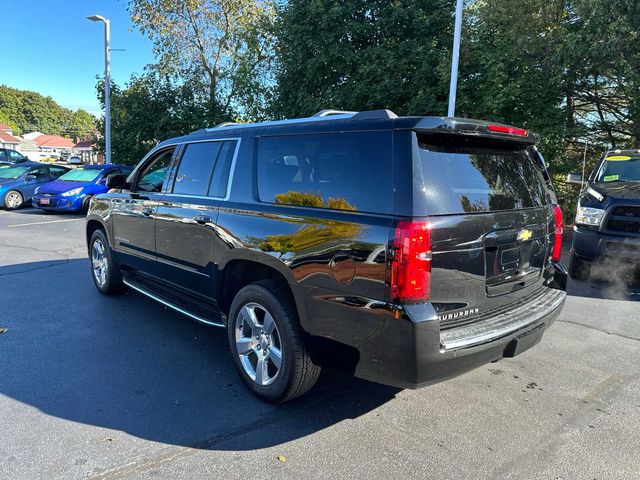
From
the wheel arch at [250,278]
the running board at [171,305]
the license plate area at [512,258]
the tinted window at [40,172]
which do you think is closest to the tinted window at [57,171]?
the tinted window at [40,172]

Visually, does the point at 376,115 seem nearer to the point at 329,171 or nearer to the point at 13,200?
the point at 329,171

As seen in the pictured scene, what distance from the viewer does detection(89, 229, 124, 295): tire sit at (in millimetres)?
5676

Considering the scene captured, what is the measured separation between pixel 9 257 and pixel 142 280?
4578 mm

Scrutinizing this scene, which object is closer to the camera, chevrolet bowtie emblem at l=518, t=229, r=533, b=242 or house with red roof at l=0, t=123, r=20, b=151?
chevrolet bowtie emblem at l=518, t=229, r=533, b=242

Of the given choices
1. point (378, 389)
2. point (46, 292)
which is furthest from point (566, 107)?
point (46, 292)

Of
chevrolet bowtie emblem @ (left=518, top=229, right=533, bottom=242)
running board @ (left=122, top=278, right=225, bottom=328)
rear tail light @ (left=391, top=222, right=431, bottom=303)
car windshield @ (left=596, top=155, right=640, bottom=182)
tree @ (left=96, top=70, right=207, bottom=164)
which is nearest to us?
rear tail light @ (left=391, top=222, right=431, bottom=303)

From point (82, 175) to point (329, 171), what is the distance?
1427cm

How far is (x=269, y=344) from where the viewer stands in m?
3.36

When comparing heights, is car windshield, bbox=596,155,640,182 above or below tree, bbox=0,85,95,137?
below

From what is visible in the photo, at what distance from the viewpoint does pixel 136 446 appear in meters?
2.83

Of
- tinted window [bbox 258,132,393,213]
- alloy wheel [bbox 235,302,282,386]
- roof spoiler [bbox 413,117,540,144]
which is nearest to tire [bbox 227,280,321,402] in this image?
alloy wheel [bbox 235,302,282,386]

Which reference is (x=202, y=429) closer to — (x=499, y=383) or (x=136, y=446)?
(x=136, y=446)

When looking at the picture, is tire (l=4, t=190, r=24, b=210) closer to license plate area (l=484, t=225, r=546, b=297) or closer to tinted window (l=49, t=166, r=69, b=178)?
tinted window (l=49, t=166, r=69, b=178)

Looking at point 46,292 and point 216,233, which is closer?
point 216,233
